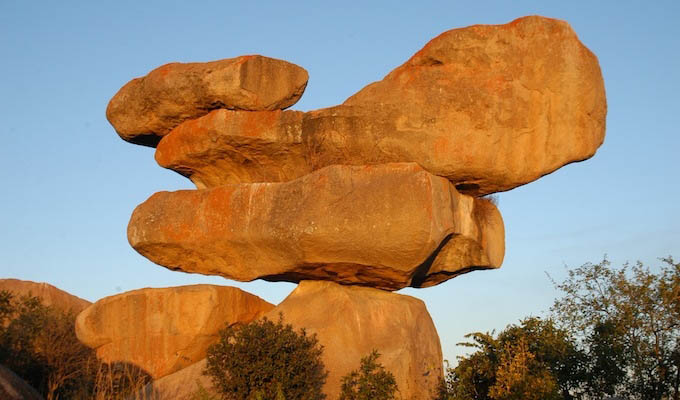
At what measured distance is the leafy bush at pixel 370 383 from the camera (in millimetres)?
10812

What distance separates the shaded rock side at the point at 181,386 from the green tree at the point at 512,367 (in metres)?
3.61

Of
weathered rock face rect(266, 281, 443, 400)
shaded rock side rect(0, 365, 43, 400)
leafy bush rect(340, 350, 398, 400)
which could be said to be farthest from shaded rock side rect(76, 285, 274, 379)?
leafy bush rect(340, 350, 398, 400)

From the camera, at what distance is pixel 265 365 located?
36.8 feet

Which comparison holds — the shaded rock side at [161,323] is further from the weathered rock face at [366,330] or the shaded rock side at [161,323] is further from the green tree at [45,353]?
the weathered rock face at [366,330]

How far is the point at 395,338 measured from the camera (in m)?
12.4

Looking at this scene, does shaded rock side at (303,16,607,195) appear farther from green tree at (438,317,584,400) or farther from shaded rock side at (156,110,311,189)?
green tree at (438,317,584,400)

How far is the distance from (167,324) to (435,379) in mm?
4670

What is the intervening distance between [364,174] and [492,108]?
2227mm

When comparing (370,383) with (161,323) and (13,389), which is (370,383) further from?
(13,389)

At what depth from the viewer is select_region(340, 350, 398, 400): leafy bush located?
35.5 ft

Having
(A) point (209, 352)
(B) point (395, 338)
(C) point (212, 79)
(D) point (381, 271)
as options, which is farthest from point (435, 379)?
(C) point (212, 79)

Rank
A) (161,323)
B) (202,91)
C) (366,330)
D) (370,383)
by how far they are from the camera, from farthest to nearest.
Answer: (161,323)
(202,91)
(366,330)
(370,383)

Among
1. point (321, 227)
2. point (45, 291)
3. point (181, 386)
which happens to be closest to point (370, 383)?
point (321, 227)

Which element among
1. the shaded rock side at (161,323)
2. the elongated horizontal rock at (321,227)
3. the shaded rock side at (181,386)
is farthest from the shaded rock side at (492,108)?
the shaded rock side at (181,386)
